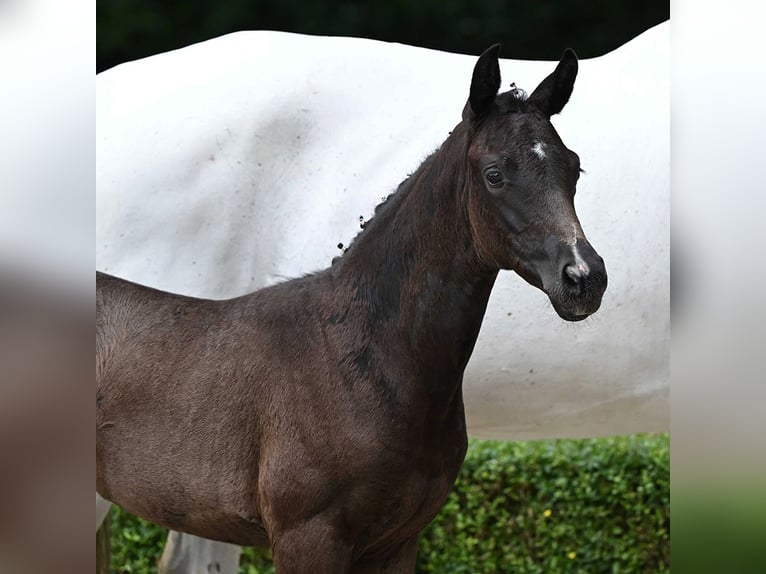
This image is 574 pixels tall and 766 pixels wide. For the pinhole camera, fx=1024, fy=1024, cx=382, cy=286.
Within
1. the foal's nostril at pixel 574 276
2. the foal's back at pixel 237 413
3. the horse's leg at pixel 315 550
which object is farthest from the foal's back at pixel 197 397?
the foal's nostril at pixel 574 276

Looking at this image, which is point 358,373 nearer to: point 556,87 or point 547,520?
point 556,87

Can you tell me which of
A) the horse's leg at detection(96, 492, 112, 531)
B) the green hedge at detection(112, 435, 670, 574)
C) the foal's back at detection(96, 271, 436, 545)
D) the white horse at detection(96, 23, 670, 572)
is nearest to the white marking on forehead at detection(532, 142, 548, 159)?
the foal's back at detection(96, 271, 436, 545)

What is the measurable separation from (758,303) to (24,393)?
65 centimetres

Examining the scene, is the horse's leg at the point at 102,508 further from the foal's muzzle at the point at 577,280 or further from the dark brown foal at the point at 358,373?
the foal's muzzle at the point at 577,280

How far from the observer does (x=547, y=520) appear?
3211mm

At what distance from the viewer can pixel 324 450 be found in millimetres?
1533

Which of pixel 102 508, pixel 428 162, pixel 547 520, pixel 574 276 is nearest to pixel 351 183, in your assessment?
pixel 428 162

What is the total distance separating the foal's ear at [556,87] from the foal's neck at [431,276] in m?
0.12

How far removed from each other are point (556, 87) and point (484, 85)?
129 mm

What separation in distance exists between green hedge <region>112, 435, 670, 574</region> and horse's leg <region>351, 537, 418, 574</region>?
1.44 m

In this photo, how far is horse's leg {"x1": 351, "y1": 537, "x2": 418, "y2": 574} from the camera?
1.70 meters

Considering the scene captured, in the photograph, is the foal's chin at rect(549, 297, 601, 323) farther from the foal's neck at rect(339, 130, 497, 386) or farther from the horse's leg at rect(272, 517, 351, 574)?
the horse's leg at rect(272, 517, 351, 574)

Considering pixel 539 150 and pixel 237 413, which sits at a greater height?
pixel 539 150

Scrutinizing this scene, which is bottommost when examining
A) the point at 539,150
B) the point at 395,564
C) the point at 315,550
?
the point at 395,564
